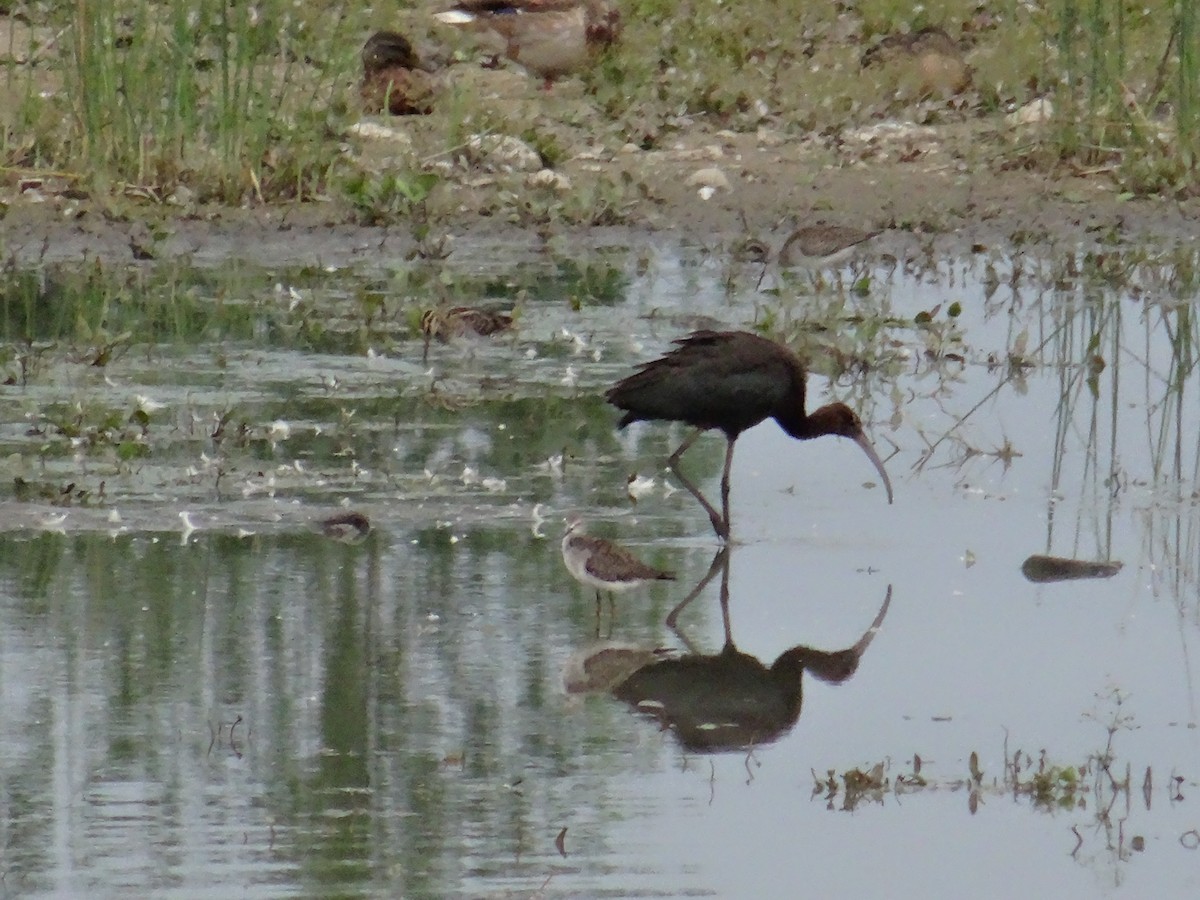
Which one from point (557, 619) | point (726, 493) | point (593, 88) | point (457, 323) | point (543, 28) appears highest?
point (543, 28)

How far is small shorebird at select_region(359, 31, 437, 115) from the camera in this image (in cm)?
1736

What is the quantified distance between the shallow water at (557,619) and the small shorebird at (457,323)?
89 millimetres

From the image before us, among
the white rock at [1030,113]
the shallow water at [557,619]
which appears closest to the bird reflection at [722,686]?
the shallow water at [557,619]

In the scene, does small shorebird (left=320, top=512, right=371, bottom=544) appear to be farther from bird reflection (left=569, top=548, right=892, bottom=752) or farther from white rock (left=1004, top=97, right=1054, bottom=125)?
white rock (left=1004, top=97, right=1054, bottom=125)

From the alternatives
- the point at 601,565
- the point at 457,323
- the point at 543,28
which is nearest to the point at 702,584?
the point at 601,565

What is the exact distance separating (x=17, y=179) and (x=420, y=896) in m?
10.6

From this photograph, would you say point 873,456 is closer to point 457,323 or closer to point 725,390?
point 725,390

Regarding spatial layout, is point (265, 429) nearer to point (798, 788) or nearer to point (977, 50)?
point (798, 788)

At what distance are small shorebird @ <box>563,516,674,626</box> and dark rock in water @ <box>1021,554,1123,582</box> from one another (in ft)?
4.02

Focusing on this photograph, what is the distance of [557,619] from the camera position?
684 centimetres

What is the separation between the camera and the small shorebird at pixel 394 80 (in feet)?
57.0

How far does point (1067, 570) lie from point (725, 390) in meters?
1.66

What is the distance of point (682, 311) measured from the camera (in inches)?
480

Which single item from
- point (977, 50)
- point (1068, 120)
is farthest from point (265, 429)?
point (977, 50)
